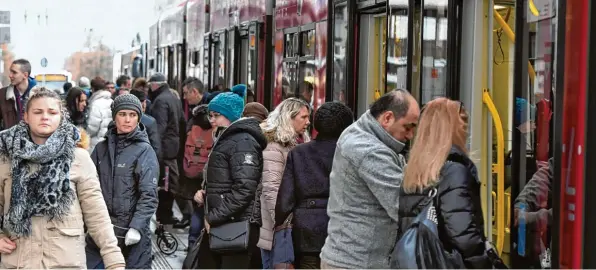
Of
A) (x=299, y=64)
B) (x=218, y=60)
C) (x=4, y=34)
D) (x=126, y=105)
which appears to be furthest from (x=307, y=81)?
(x=4, y=34)

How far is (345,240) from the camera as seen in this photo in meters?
5.24

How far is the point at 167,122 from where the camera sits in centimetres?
1303

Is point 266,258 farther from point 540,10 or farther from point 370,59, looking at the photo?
point 540,10

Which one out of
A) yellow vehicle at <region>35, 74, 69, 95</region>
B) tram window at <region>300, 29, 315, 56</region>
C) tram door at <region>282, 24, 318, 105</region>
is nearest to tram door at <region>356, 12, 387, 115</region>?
tram door at <region>282, 24, 318, 105</region>

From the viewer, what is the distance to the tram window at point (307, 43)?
9.69 m

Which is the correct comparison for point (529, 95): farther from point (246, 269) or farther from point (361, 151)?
point (246, 269)

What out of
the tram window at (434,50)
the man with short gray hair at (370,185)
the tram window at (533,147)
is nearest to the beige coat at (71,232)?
the man with short gray hair at (370,185)

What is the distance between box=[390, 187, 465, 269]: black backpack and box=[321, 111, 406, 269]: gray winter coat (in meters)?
0.35

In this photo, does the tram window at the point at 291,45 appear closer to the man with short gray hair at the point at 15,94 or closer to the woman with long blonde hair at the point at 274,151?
the man with short gray hair at the point at 15,94

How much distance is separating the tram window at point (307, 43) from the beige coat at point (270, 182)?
8.12 feet

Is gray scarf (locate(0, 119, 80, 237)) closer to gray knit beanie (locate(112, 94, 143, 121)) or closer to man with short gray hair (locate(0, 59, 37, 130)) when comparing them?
gray knit beanie (locate(112, 94, 143, 121))

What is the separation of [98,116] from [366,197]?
25.6ft

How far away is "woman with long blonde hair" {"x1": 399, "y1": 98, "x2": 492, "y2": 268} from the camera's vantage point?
14.9ft

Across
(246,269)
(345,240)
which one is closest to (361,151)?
(345,240)
